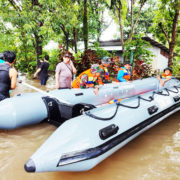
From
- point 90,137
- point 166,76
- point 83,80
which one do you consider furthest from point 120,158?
point 166,76

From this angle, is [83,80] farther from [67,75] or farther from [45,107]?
[45,107]

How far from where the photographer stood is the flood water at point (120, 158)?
180cm

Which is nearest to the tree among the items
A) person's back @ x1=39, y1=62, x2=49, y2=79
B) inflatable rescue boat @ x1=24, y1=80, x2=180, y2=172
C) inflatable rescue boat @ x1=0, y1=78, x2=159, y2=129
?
person's back @ x1=39, y1=62, x2=49, y2=79

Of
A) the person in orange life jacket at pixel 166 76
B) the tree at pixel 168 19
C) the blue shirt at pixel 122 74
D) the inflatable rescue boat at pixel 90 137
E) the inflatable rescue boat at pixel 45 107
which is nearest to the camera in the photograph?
the inflatable rescue boat at pixel 90 137

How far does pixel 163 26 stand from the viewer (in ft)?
27.9

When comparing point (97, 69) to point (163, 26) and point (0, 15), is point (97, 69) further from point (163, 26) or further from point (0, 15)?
point (163, 26)

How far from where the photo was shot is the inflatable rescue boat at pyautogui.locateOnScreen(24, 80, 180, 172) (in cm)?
149

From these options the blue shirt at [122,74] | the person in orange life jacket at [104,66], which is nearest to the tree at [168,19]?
the blue shirt at [122,74]

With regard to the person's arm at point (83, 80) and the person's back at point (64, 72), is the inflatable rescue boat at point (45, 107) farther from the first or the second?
the person's back at point (64, 72)

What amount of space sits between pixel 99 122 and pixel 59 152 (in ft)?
1.89

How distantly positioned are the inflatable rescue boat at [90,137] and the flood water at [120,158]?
0.89ft

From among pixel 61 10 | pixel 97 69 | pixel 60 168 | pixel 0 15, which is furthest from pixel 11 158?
pixel 0 15

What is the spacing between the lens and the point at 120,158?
215 centimetres

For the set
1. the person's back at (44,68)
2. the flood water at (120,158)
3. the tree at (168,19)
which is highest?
the tree at (168,19)
